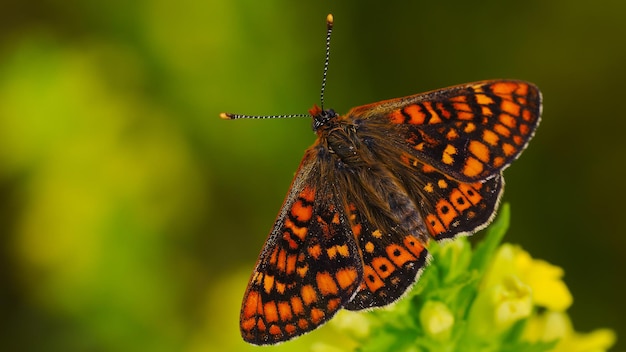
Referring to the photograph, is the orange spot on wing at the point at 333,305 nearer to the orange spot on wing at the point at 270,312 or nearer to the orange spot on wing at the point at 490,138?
the orange spot on wing at the point at 270,312

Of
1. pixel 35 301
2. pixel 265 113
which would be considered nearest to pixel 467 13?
pixel 265 113

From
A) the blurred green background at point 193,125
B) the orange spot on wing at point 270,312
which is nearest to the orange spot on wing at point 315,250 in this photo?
the orange spot on wing at point 270,312

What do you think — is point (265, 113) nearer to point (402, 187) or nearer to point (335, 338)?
point (335, 338)

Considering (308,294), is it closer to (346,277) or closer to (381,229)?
(346,277)

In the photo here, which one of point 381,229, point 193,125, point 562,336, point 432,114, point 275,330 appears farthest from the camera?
point 193,125

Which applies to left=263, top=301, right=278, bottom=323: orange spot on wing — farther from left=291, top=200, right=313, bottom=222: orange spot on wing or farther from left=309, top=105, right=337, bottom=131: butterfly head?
left=309, top=105, right=337, bottom=131: butterfly head

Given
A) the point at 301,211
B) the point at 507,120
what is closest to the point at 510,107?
the point at 507,120
